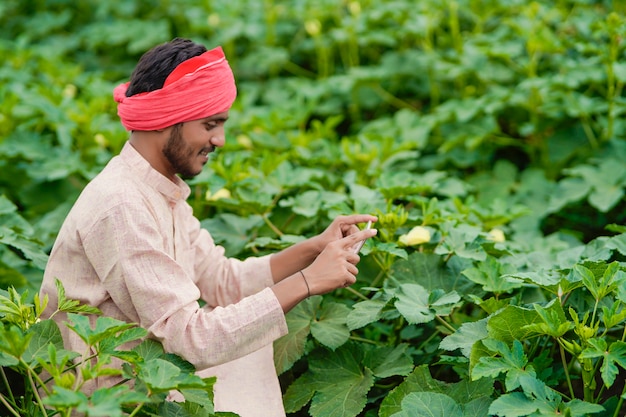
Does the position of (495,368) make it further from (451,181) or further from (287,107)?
(287,107)

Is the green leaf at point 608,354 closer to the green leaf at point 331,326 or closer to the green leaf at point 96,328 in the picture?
the green leaf at point 331,326

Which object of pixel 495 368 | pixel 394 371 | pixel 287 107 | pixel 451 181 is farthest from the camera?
pixel 287 107

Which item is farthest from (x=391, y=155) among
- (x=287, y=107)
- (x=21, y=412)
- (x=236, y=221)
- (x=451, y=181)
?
(x=21, y=412)

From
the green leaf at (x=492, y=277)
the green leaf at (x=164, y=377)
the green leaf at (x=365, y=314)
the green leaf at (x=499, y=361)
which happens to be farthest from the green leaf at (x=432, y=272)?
the green leaf at (x=164, y=377)

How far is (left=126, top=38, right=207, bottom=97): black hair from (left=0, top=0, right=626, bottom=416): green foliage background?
75 centimetres

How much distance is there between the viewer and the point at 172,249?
234 cm

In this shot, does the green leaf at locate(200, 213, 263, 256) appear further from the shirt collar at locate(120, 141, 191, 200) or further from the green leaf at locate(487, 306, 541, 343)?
the green leaf at locate(487, 306, 541, 343)

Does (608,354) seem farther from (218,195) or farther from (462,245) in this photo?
(218,195)

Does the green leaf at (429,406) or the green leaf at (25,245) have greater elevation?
the green leaf at (25,245)

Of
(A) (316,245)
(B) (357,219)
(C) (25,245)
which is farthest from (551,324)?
(C) (25,245)

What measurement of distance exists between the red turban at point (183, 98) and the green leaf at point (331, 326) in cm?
74

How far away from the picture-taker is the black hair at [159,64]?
226cm

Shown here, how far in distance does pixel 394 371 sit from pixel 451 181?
57.6 inches

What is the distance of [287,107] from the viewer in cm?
484
